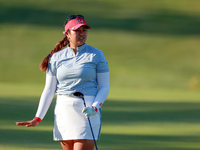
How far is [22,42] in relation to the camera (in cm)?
4594

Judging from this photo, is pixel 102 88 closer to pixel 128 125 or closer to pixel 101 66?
pixel 101 66

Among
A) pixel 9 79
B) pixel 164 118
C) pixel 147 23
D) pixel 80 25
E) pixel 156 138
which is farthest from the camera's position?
pixel 147 23

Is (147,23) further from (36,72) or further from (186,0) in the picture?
(36,72)

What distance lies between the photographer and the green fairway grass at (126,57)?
17.5 metres

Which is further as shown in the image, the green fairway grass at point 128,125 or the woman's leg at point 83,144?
the green fairway grass at point 128,125

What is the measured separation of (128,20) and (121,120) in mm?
33895

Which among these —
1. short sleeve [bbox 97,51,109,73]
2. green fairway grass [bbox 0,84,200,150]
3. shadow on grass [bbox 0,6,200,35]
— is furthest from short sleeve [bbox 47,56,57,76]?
shadow on grass [bbox 0,6,200,35]

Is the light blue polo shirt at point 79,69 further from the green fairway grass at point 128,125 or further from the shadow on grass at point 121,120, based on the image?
the shadow on grass at point 121,120

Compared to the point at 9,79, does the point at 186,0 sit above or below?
above

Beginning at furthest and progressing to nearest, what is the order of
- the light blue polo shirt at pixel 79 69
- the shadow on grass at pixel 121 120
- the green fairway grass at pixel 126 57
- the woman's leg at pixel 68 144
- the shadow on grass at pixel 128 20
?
1. the shadow on grass at pixel 128 20
2. the green fairway grass at pixel 126 57
3. the shadow on grass at pixel 121 120
4. the woman's leg at pixel 68 144
5. the light blue polo shirt at pixel 79 69

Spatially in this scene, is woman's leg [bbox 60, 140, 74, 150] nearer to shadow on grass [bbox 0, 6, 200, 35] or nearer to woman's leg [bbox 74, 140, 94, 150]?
woman's leg [bbox 74, 140, 94, 150]

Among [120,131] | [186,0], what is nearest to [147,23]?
[186,0]

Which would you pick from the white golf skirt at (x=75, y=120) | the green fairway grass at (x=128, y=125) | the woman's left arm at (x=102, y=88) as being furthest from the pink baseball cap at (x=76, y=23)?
Answer: the green fairway grass at (x=128, y=125)

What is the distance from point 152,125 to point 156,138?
2.69 metres
